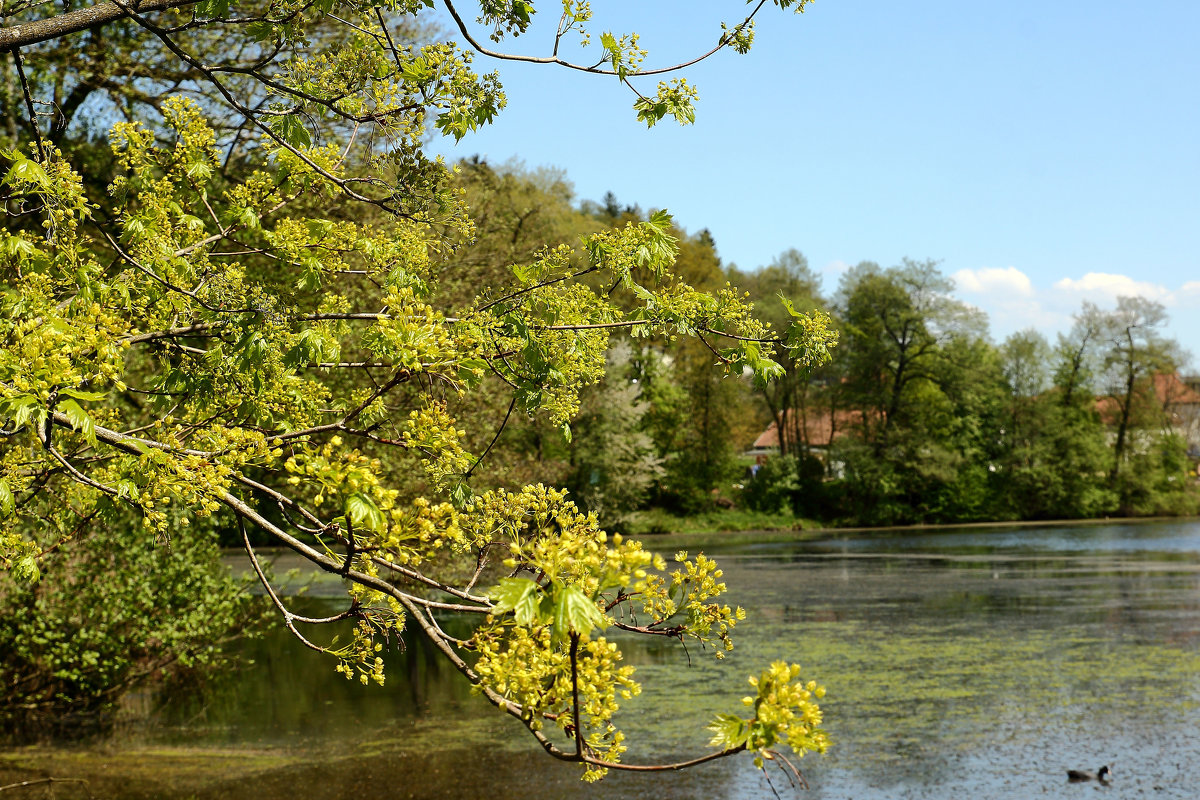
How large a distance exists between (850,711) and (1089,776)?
3823 millimetres

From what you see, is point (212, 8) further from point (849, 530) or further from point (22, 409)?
point (849, 530)

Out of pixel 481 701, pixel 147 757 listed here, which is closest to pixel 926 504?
pixel 481 701

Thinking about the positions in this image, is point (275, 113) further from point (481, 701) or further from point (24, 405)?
point (481, 701)

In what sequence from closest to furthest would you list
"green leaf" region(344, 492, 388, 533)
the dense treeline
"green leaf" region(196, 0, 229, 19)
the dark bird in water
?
"green leaf" region(344, 492, 388, 533), "green leaf" region(196, 0, 229, 19), the dark bird in water, the dense treeline

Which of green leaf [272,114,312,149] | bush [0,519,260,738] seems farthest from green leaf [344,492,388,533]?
bush [0,519,260,738]

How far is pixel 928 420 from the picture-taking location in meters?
61.5

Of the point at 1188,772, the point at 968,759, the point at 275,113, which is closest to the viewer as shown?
the point at 275,113

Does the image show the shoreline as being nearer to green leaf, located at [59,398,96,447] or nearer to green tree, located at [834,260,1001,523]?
green tree, located at [834,260,1001,523]

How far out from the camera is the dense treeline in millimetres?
57156

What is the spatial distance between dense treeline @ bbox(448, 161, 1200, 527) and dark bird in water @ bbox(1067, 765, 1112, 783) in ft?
134

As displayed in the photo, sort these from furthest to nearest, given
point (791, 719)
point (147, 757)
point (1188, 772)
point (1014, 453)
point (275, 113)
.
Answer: point (1014, 453) → point (147, 757) → point (1188, 772) → point (275, 113) → point (791, 719)

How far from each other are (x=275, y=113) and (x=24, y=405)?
6.52 ft

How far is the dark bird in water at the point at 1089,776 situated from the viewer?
37.8 feet

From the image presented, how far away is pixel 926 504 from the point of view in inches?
2377
